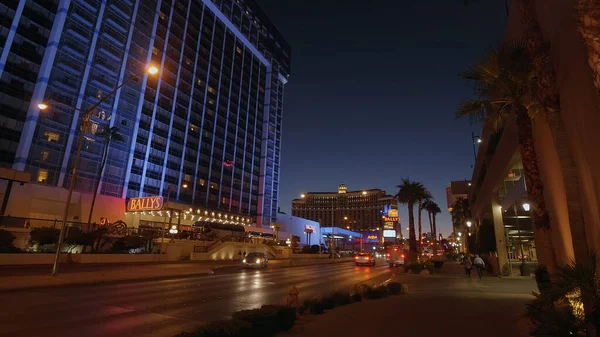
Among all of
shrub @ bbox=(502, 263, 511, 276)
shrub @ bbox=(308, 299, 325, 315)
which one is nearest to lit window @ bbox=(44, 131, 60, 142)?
shrub @ bbox=(308, 299, 325, 315)

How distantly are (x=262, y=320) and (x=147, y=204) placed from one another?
48.8m

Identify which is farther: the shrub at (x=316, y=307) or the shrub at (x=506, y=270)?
the shrub at (x=506, y=270)

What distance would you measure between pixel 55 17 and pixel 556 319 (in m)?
76.0

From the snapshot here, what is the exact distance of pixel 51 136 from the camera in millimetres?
55594

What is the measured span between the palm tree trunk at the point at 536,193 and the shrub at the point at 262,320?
777 centimetres

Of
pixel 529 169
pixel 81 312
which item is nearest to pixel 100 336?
pixel 81 312

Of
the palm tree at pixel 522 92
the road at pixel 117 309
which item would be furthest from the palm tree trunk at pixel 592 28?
the road at pixel 117 309

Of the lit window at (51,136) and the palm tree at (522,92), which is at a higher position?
the lit window at (51,136)

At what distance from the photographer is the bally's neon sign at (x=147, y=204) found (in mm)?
48281

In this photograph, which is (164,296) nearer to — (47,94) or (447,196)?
(47,94)

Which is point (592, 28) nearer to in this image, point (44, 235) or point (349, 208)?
point (44, 235)

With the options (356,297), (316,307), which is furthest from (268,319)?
(356,297)

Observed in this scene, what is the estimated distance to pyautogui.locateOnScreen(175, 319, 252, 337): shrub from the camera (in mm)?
5648

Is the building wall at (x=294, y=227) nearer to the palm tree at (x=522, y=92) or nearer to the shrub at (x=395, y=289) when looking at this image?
the shrub at (x=395, y=289)
